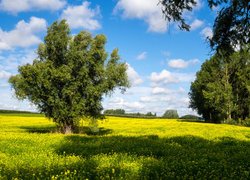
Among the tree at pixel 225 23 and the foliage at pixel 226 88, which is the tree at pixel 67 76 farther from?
the foliage at pixel 226 88

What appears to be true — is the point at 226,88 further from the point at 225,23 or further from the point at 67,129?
the point at 225,23

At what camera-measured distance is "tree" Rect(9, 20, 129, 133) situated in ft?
137

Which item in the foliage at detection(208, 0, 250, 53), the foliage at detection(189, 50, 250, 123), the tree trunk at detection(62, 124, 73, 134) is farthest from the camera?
the foliage at detection(189, 50, 250, 123)

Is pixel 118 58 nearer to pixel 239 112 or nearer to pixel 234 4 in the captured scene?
pixel 234 4

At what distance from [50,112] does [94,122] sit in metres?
5.88

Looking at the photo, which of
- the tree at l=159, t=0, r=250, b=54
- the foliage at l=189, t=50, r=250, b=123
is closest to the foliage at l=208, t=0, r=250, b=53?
the tree at l=159, t=0, r=250, b=54

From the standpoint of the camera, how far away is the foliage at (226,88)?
86438 millimetres

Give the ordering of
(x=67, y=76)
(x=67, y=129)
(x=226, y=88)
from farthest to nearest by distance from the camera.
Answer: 1. (x=226, y=88)
2. (x=67, y=129)
3. (x=67, y=76)

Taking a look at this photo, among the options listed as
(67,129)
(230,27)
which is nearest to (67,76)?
(67,129)

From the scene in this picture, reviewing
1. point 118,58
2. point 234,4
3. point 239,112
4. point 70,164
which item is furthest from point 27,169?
point 239,112

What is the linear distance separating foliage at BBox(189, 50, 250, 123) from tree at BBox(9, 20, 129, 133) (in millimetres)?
46439

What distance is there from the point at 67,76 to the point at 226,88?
54537 millimetres

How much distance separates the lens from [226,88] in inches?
3415

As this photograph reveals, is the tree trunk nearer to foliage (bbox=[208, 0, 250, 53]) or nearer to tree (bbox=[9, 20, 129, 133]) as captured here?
tree (bbox=[9, 20, 129, 133])
